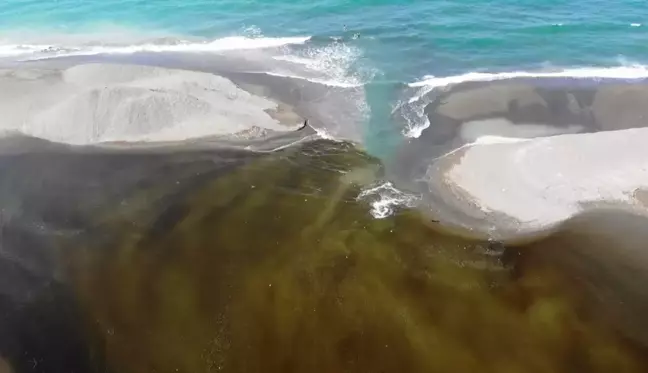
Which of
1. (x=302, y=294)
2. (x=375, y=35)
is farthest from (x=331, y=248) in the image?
(x=375, y=35)

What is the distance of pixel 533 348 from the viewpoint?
16.5 metres

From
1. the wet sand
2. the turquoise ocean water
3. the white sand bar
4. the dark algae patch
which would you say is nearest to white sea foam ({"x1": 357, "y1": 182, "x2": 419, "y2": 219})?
the dark algae patch

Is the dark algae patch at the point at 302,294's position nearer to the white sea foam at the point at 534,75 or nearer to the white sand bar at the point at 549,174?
the white sand bar at the point at 549,174

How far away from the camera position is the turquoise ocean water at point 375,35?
32625 millimetres

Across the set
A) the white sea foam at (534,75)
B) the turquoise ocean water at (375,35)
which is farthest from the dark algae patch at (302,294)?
the white sea foam at (534,75)

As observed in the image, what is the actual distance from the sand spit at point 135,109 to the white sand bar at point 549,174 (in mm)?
9363

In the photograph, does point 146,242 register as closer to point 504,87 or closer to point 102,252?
point 102,252

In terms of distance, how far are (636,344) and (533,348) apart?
3.40m

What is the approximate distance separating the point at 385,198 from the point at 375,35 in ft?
60.4

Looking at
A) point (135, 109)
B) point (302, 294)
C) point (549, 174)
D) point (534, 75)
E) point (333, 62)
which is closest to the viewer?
point (302, 294)

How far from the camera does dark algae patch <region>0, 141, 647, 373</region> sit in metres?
16.4

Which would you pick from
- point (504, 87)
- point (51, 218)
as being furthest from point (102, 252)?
point (504, 87)

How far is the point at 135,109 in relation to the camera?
27.3 metres

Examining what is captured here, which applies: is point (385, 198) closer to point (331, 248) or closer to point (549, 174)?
point (331, 248)
